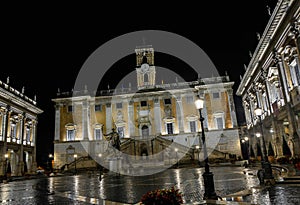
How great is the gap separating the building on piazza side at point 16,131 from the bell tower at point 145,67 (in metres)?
22.0

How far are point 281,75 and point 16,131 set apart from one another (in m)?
41.7

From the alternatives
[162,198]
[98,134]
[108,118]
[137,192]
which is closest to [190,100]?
[108,118]

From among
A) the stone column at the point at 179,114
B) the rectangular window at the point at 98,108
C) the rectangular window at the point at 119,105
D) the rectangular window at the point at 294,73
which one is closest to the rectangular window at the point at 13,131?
the rectangular window at the point at 98,108

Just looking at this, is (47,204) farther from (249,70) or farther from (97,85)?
(97,85)

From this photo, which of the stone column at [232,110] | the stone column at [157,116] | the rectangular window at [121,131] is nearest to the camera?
the stone column at [232,110]

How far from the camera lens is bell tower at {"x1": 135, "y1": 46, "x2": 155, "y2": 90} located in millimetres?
54531

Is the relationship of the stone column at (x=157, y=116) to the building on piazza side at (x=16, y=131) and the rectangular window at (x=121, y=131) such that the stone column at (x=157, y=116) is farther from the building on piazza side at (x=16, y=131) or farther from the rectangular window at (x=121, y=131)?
the building on piazza side at (x=16, y=131)

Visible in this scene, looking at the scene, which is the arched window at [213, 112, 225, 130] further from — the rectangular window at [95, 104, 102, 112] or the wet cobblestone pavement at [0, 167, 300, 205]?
the wet cobblestone pavement at [0, 167, 300, 205]

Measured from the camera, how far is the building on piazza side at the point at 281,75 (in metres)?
24.3

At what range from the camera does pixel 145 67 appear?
181 feet

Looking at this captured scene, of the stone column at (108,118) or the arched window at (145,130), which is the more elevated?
the stone column at (108,118)

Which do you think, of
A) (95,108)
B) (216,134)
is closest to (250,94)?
(216,134)

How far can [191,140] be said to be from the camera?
4725cm

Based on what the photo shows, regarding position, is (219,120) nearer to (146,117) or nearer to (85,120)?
(146,117)
